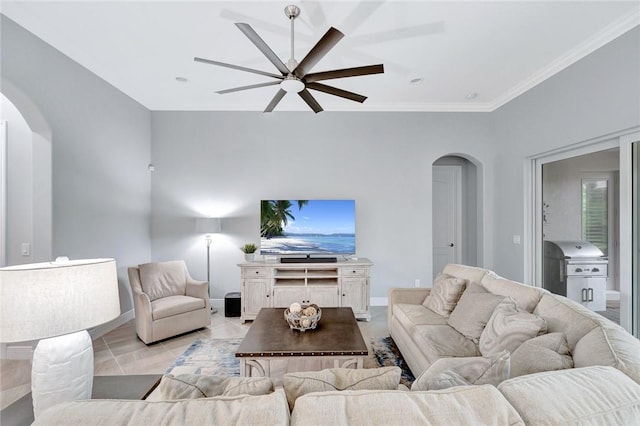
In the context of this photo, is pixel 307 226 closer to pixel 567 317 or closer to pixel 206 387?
pixel 567 317

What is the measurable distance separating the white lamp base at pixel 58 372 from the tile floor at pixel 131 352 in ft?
5.29

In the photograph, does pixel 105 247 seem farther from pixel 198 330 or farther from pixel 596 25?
pixel 596 25

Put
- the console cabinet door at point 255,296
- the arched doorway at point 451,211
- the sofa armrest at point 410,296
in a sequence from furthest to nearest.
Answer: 1. the arched doorway at point 451,211
2. the console cabinet door at point 255,296
3. the sofa armrest at point 410,296

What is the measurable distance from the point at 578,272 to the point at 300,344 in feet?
10.1

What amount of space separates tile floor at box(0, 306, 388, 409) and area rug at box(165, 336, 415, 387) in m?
0.12

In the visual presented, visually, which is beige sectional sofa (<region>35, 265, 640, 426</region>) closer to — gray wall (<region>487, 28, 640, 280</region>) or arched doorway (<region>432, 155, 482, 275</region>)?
gray wall (<region>487, 28, 640, 280</region>)

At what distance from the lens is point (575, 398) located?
31.9 inches

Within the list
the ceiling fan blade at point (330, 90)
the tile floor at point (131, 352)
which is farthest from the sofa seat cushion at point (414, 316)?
the ceiling fan blade at point (330, 90)

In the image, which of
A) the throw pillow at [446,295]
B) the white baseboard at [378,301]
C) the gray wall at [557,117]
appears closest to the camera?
the gray wall at [557,117]

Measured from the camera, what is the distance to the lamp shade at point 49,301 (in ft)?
3.23

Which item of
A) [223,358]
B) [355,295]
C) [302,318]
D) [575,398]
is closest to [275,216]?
[355,295]

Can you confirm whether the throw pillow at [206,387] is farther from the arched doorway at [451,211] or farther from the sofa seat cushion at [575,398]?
the arched doorway at [451,211]

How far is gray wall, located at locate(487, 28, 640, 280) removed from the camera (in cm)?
244

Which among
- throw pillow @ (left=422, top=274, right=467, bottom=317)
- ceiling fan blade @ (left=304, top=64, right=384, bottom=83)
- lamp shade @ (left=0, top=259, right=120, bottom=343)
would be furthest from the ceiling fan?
throw pillow @ (left=422, top=274, right=467, bottom=317)
